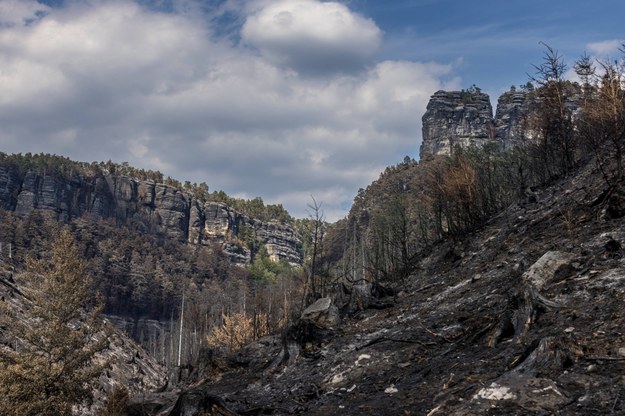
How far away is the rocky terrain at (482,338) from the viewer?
264 inches

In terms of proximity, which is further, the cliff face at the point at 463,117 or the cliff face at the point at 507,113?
the cliff face at the point at 463,117

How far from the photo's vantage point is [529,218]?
1891 centimetres

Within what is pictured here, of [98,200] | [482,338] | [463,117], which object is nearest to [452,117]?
[463,117]

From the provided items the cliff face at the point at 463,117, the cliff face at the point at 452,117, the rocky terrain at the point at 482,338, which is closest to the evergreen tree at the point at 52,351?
the rocky terrain at the point at 482,338

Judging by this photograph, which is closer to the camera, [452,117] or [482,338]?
[482,338]

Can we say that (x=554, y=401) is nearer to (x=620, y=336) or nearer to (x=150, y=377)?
(x=620, y=336)

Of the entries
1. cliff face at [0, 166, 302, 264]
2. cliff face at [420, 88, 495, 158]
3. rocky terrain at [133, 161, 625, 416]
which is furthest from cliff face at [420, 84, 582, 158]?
rocky terrain at [133, 161, 625, 416]

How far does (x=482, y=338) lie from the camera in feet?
32.5

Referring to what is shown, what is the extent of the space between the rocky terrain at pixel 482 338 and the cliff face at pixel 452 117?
512 feet

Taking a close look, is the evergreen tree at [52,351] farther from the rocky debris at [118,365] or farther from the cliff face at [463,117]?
the cliff face at [463,117]

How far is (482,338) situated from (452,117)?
177 metres

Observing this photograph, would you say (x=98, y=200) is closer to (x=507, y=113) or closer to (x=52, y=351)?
(x=507, y=113)

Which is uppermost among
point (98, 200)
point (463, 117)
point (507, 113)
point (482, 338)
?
point (463, 117)

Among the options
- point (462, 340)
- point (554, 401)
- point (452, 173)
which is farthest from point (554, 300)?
point (452, 173)
